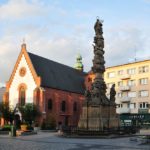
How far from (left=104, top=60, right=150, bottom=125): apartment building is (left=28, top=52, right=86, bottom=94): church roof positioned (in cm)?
980

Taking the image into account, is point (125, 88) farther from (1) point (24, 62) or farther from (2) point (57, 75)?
(1) point (24, 62)

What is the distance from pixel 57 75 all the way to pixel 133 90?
1738 cm

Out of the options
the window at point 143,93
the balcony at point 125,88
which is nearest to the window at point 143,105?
the window at point 143,93

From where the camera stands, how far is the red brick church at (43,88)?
6756 centimetres

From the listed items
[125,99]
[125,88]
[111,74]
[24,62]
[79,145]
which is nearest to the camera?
[79,145]

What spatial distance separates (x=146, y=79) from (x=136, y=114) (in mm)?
7906

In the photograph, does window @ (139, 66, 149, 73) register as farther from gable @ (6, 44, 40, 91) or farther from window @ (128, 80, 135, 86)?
gable @ (6, 44, 40, 91)

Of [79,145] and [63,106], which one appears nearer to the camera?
[79,145]

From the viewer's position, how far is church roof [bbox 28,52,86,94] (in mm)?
70594

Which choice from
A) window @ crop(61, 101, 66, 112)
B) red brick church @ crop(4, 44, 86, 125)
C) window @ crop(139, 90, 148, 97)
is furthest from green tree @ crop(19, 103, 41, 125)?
window @ crop(139, 90, 148, 97)

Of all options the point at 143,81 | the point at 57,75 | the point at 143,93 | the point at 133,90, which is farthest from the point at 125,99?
the point at 57,75

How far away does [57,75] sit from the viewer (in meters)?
76.1

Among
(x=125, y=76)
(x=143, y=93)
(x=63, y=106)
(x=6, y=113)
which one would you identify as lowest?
(x=6, y=113)

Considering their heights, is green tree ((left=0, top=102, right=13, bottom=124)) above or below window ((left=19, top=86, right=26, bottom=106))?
below
